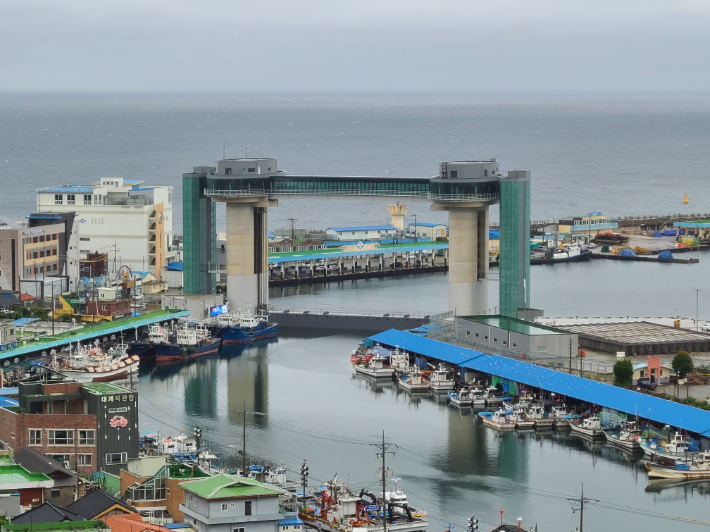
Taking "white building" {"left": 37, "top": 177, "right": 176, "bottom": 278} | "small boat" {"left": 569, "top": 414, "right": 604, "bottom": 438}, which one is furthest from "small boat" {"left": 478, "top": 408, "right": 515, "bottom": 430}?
"white building" {"left": 37, "top": 177, "right": 176, "bottom": 278}

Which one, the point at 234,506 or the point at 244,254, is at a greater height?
the point at 244,254

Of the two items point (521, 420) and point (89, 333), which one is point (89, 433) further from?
point (89, 333)

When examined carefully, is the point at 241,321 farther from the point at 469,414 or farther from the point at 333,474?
the point at 333,474

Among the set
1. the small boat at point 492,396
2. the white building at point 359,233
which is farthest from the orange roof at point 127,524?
the white building at point 359,233

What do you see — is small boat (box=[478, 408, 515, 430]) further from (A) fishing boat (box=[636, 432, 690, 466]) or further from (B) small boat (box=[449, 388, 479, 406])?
(A) fishing boat (box=[636, 432, 690, 466])

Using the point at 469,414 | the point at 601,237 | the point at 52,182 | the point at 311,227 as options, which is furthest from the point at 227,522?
the point at 52,182

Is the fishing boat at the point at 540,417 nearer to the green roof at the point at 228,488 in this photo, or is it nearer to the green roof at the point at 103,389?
the green roof at the point at 103,389

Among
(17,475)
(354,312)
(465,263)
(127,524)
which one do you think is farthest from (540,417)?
(354,312)
